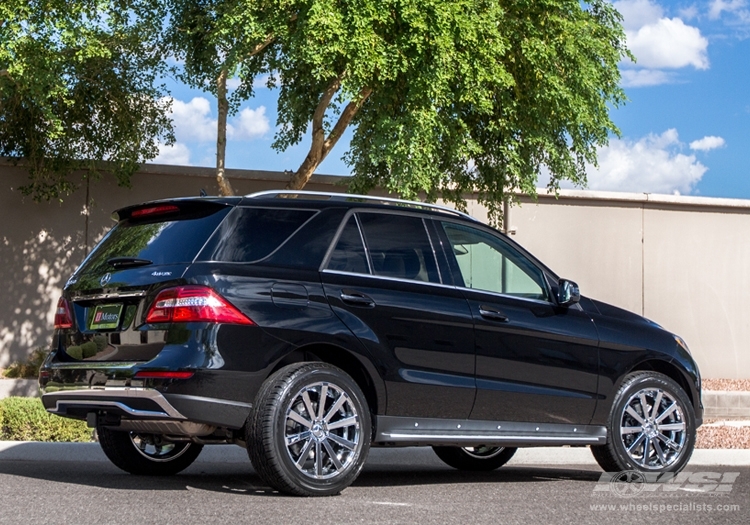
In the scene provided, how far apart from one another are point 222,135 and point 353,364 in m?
10.3

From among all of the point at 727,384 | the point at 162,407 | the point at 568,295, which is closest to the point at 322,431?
the point at 162,407

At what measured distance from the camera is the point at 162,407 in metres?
6.47

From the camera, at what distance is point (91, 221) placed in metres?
17.7

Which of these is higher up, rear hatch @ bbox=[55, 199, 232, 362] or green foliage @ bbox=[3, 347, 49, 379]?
rear hatch @ bbox=[55, 199, 232, 362]

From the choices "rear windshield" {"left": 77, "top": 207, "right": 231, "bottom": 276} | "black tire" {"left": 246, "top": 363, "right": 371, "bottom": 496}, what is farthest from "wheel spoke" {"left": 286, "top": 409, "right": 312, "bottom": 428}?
"rear windshield" {"left": 77, "top": 207, "right": 231, "bottom": 276}

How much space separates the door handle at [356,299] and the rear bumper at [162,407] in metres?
0.98

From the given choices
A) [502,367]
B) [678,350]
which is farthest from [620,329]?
[502,367]

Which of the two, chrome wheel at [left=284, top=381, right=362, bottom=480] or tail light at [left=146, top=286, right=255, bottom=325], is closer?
tail light at [left=146, top=286, right=255, bottom=325]

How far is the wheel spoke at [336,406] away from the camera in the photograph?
6832 mm

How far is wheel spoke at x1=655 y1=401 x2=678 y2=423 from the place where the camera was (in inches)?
338

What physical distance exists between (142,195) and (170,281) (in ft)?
37.6

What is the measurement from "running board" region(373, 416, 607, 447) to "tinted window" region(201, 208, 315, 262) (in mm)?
1366

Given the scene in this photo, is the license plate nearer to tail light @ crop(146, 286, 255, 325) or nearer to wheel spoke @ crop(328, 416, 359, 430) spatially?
tail light @ crop(146, 286, 255, 325)

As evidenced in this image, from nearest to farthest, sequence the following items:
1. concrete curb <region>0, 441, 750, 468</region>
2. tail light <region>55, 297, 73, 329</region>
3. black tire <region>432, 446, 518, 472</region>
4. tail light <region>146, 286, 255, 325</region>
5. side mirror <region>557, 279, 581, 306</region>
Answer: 1. tail light <region>146, 286, 255, 325</region>
2. tail light <region>55, 297, 73, 329</region>
3. side mirror <region>557, 279, 581, 306</region>
4. black tire <region>432, 446, 518, 472</region>
5. concrete curb <region>0, 441, 750, 468</region>
